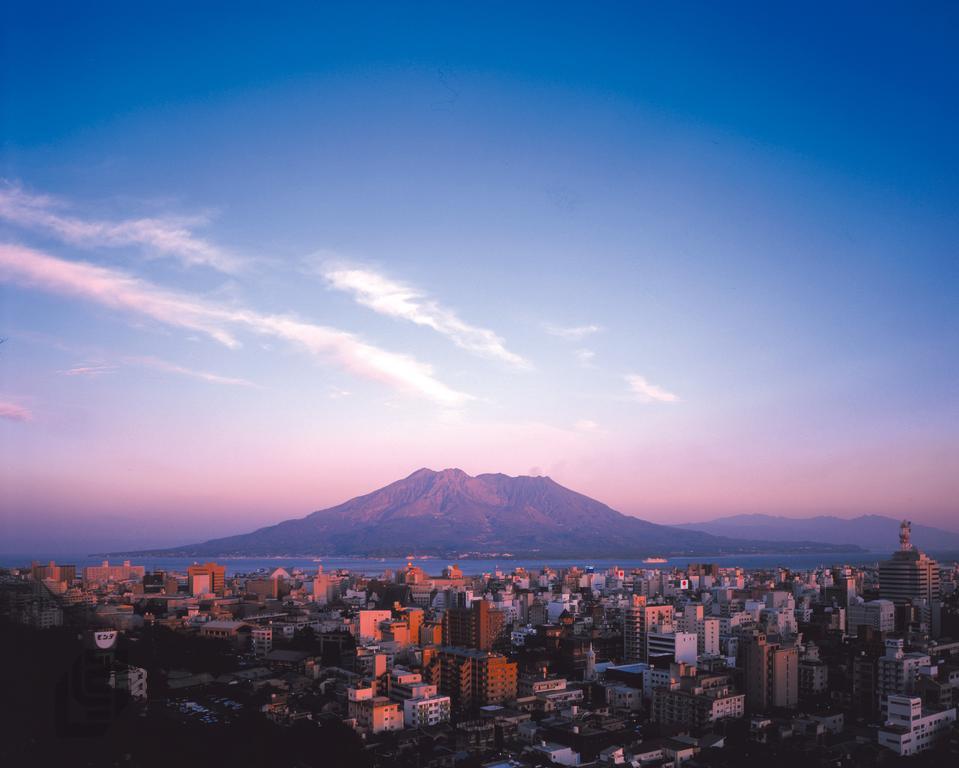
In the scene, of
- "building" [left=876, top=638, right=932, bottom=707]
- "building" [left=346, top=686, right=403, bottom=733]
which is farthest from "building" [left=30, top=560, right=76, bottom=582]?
"building" [left=876, top=638, right=932, bottom=707]

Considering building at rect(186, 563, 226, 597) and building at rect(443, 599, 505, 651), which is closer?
building at rect(443, 599, 505, 651)

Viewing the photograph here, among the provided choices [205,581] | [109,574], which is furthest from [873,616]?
[109,574]

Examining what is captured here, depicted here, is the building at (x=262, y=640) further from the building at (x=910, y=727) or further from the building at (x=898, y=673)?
the building at (x=910, y=727)

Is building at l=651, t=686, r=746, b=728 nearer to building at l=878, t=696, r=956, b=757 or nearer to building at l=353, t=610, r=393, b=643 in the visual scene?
building at l=878, t=696, r=956, b=757

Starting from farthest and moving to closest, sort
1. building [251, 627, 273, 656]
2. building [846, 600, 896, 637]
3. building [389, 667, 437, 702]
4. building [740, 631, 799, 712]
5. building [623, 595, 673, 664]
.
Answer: building [846, 600, 896, 637] < building [251, 627, 273, 656] < building [623, 595, 673, 664] < building [740, 631, 799, 712] < building [389, 667, 437, 702]

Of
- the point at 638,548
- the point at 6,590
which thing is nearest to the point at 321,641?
the point at 6,590

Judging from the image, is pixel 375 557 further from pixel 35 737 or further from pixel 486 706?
pixel 35 737

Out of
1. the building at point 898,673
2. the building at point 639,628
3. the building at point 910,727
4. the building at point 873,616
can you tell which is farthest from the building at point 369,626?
the building at point 873,616
